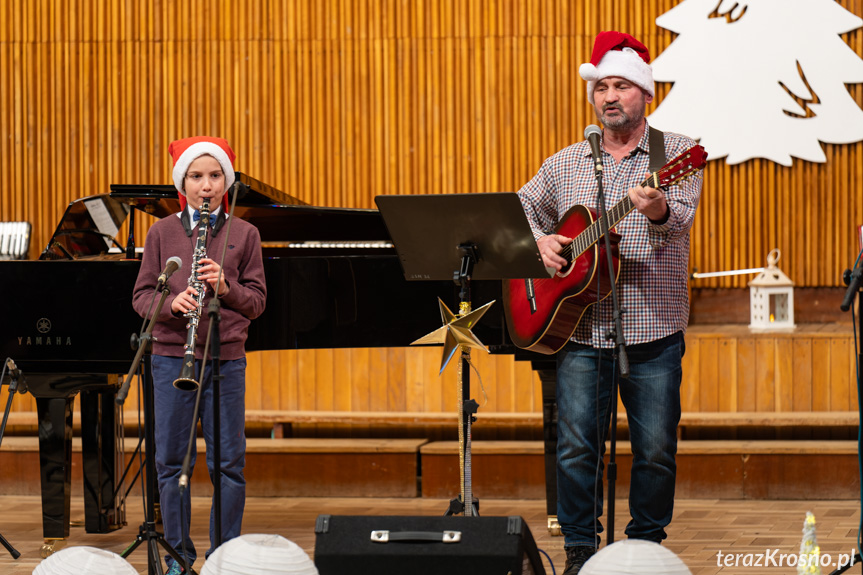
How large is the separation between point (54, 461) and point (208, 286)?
129cm

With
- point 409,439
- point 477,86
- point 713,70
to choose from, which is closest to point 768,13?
point 713,70

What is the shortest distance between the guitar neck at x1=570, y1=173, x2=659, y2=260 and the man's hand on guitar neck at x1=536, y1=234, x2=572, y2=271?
0.03m

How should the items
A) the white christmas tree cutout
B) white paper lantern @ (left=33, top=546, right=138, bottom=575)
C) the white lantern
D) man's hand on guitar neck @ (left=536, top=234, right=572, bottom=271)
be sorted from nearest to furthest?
white paper lantern @ (left=33, top=546, right=138, bottom=575) → man's hand on guitar neck @ (left=536, top=234, right=572, bottom=271) → the white lantern → the white christmas tree cutout

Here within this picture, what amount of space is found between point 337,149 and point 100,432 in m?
2.53

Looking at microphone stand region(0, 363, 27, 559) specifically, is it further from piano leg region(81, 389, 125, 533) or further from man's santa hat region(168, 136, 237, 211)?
man's santa hat region(168, 136, 237, 211)

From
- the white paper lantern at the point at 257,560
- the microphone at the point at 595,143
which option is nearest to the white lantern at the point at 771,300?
the microphone at the point at 595,143

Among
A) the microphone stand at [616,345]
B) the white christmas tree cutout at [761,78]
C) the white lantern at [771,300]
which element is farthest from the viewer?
the white christmas tree cutout at [761,78]

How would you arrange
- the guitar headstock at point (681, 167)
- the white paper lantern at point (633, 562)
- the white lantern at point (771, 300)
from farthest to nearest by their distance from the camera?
1. the white lantern at point (771, 300)
2. the guitar headstock at point (681, 167)
3. the white paper lantern at point (633, 562)

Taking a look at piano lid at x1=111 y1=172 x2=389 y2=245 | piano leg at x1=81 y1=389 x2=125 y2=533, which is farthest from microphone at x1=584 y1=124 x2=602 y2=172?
piano leg at x1=81 y1=389 x2=125 y2=533

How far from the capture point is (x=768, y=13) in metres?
5.86

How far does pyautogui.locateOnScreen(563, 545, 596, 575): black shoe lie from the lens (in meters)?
3.13

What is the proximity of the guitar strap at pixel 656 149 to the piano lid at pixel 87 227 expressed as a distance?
2.18 metres

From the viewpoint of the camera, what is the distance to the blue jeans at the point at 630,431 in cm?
310

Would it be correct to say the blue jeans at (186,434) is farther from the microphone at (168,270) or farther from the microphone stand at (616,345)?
the microphone stand at (616,345)
